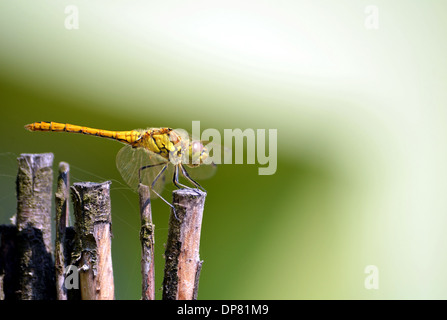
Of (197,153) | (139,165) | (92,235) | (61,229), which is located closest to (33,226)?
(61,229)

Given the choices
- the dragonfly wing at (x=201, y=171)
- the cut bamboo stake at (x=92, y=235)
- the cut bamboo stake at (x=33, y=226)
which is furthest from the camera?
the dragonfly wing at (x=201, y=171)

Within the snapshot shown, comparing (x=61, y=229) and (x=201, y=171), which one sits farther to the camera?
(x=201, y=171)

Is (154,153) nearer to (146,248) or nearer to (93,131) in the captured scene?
(93,131)

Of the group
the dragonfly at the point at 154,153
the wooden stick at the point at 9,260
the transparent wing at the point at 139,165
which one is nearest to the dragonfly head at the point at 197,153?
the dragonfly at the point at 154,153

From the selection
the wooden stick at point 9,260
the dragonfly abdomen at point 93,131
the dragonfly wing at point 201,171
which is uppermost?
the dragonfly abdomen at point 93,131

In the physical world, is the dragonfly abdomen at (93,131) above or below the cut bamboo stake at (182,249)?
above

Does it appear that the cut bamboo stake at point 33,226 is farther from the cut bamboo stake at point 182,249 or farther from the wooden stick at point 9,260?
the cut bamboo stake at point 182,249

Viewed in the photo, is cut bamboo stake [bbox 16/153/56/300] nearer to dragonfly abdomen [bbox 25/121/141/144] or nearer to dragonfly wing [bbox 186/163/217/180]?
dragonfly abdomen [bbox 25/121/141/144]
